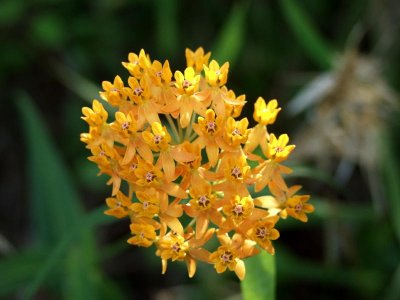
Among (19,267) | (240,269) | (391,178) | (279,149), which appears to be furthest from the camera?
(391,178)

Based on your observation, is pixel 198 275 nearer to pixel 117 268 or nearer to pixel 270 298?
pixel 117 268

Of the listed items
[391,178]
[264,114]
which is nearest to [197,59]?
[264,114]

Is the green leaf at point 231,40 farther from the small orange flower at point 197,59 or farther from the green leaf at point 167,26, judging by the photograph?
the small orange flower at point 197,59

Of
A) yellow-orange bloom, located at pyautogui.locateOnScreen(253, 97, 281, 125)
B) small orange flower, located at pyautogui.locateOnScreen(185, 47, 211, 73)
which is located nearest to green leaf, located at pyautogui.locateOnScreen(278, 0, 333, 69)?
small orange flower, located at pyautogui.locateOnScreen(185, 47, 211, 73)

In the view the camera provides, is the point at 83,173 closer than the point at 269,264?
No

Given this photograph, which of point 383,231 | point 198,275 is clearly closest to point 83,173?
point 198,275

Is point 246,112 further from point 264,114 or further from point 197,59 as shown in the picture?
point 264,114

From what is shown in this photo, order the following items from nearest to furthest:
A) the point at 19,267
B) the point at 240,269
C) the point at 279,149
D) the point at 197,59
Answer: the point at 240,269
the point at 279,149
the point at 197,59
the point at 19,267
